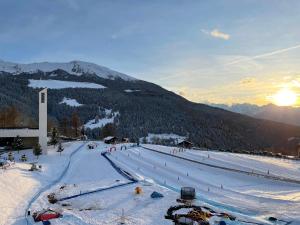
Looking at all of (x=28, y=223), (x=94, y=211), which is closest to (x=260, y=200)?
(x=94, y=211)

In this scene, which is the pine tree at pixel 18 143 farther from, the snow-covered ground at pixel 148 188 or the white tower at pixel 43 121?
the snow-covered ground at pixel 148 188

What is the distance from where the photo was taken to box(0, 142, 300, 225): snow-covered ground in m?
33.0

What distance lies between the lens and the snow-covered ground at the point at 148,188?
33.0m

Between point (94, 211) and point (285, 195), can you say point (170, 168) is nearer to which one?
point (285, 195)

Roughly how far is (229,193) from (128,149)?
1675 inches

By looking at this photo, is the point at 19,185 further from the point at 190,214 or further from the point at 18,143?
the point at 18,143

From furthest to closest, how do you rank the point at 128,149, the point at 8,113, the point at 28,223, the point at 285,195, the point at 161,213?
the point at 8,113
the point at 128,149
the point at 285,195
the point at 161,213
the point at 28,223

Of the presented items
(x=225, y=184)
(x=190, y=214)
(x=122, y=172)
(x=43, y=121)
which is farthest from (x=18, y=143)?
(x=190, y=214)

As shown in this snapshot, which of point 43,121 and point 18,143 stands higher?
point 43,121

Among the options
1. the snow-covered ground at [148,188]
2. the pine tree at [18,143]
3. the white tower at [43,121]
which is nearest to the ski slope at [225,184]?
the snow-covered ground at [148,188]

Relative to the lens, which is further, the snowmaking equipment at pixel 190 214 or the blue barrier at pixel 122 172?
the blue barrier at pixel 122 172

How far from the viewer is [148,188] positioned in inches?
1660

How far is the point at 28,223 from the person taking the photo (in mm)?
30078

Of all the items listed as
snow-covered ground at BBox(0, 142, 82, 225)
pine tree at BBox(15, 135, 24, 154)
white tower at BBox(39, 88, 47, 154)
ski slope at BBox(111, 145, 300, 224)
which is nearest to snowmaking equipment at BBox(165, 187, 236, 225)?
ski slope at BBox(111, 145, 300, 224)
